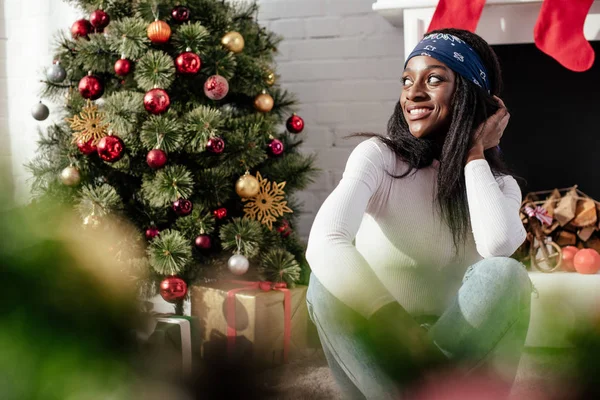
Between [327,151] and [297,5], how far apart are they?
55 cm

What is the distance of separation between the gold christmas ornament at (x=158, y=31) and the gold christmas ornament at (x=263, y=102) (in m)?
0.31

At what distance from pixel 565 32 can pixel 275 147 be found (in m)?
0.87

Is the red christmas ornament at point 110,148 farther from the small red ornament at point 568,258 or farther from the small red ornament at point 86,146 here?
the small red ornament at point 568,258

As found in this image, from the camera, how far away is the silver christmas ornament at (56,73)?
1814mm

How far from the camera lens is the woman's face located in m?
1.20

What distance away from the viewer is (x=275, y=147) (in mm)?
1839

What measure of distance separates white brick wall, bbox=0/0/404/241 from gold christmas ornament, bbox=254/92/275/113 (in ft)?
1.71

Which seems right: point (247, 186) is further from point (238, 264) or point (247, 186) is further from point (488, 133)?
point (488, 133)

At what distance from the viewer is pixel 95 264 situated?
0.13 metres

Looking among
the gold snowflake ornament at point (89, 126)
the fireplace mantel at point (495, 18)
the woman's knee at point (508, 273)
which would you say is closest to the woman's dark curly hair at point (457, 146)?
the woman's knee at point (508, 273)

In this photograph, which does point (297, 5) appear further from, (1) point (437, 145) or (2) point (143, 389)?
(2) point (143, 389)

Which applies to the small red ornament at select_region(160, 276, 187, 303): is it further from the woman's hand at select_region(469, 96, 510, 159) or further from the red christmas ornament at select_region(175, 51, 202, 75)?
the woman's hand at select_region(469, 96, 510, 159)

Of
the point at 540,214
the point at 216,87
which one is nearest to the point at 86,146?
the point at 216,87

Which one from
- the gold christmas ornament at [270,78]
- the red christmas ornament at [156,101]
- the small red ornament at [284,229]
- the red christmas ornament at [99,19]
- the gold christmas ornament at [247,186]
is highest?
the red christmas ornament at [99,19]
